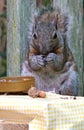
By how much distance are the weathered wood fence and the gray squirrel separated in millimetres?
71

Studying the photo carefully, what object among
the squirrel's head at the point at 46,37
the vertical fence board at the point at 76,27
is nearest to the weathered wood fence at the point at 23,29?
the vertical fence board at the point at 76,27

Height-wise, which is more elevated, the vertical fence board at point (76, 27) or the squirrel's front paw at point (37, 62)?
the vertical fence board at point (76, 27)

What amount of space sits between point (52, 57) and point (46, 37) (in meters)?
0.22

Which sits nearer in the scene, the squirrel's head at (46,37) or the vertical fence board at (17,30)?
the squirrel's head at (46,37)

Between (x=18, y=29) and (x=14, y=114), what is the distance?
2709mm

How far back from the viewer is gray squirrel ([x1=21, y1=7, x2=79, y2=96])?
151 inches

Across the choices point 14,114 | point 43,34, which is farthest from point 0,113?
point 43,34

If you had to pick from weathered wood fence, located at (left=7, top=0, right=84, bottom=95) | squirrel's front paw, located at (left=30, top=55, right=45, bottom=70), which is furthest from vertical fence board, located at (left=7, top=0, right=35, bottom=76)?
squirrel's front paw, located at (left=30, top=55, right=45, bottom=70)

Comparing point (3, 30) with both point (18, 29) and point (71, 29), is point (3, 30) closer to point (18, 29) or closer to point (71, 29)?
point (18, 29)

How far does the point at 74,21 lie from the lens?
3891mm

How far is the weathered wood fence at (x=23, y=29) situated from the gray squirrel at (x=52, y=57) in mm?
71

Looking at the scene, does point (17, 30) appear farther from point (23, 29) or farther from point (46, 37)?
point (46, 37)

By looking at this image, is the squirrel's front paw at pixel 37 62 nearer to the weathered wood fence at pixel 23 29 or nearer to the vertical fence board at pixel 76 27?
the weathered wood fence at pixel 23 29

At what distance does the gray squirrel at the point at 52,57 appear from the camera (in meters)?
3.83
